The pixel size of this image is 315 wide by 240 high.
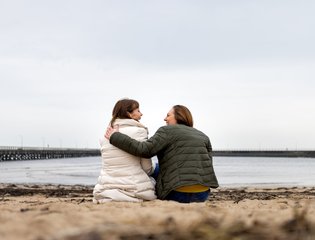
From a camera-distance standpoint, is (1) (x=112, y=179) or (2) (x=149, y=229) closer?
(2) (x=149, y=229)

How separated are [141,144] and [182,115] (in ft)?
2.05

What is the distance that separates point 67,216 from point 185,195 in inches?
103

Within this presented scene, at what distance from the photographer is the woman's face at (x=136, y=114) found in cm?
538

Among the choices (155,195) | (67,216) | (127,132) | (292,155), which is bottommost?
(292,155)

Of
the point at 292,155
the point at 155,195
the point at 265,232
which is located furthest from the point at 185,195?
the point at 292,155

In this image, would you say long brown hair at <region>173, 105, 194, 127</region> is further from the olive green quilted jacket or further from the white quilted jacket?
the white quilted jacket

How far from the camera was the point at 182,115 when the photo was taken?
17.9 ft

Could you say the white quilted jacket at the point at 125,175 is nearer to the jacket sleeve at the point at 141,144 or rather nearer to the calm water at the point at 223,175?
the jacket sleeve at the point at 141,144

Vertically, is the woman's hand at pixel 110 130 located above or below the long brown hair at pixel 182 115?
below

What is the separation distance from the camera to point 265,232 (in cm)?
228

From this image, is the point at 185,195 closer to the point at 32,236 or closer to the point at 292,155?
the point at 32,236

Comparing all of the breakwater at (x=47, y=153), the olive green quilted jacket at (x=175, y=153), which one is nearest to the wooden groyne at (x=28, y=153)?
the breakwater at (x=47, y=153)

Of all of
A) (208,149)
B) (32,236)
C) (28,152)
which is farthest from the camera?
(28,152)

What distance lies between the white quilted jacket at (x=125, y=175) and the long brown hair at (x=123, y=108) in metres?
0.08
